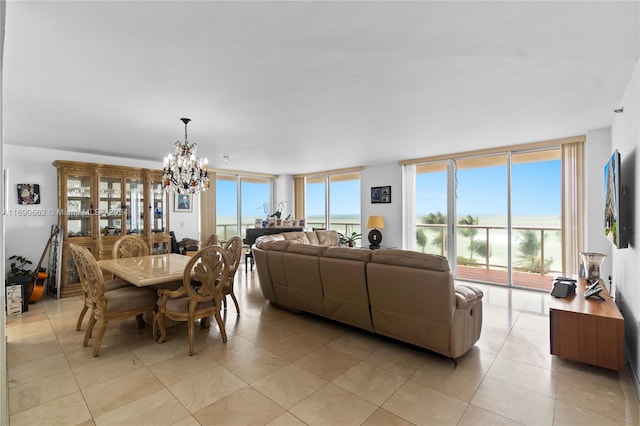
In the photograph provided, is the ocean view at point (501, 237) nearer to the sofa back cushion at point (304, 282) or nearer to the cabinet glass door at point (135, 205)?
the sofa back cushion at point (304, 282)

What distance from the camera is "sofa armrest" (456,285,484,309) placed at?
263 centimetres

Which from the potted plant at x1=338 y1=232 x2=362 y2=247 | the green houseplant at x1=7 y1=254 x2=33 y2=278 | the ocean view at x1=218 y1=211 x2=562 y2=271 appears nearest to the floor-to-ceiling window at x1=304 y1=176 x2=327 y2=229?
the potted plant at x1=338 y1=232 x2=362 y2=247

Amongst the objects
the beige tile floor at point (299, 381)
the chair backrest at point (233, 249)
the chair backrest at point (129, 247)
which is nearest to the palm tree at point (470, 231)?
the beige tile floor at point (299, 381)

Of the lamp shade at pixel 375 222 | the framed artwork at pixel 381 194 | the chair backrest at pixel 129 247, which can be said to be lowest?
the chair backrest at pixel 129 247

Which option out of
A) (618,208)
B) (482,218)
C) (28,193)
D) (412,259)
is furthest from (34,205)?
(482,218)

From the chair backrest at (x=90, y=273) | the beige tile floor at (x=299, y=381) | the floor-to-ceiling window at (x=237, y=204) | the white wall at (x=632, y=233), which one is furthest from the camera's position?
the floor-to-ceiling window at (x=237, y=204)

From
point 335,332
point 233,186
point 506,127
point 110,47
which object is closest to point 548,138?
point 506,127

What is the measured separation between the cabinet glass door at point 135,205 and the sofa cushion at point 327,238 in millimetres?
3357

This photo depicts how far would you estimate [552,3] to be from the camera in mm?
1615

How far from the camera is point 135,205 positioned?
18.4 ft

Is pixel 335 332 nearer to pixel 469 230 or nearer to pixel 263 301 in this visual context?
pixel 263 301

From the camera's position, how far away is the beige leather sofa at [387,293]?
260 cm

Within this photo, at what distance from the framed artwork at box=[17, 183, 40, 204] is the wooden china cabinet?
1.14 feet

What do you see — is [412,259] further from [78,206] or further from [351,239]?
[78,206]
